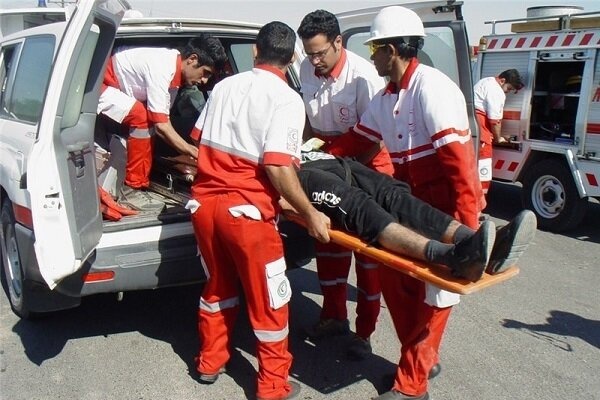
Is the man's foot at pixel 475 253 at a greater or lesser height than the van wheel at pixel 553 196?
greater

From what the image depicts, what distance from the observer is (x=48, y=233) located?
291 cm

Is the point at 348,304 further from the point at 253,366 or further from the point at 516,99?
the point at 516,99

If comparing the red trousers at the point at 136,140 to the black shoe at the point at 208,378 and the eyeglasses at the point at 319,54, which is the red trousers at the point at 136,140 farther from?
the black shoe at the point at 208,378

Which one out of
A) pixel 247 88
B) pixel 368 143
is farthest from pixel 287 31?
pixel 368 143

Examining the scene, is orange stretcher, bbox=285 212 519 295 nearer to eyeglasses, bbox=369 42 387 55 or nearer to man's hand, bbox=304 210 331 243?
man's hand, bbox=304 210 331 243

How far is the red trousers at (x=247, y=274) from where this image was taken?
3084 millimetres

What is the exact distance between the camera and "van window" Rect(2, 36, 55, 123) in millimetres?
3732

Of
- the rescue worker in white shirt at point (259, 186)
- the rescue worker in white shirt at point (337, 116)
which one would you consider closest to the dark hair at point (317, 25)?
the rescue worker in white shirt at point (337, 116)

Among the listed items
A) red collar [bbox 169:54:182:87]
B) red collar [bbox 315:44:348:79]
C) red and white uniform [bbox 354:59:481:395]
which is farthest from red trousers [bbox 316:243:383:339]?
red collar [bbox 169:54:182:87]

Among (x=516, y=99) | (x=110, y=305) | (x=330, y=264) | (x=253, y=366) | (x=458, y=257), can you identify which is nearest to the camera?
(x=458, y=257)

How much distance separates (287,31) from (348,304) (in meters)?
2.25

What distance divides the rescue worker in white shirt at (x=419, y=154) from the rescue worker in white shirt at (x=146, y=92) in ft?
5.59

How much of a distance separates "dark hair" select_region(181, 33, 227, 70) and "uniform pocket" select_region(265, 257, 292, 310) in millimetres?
2010

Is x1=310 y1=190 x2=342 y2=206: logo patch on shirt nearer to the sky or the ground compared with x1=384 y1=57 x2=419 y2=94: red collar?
nearer to the ground
